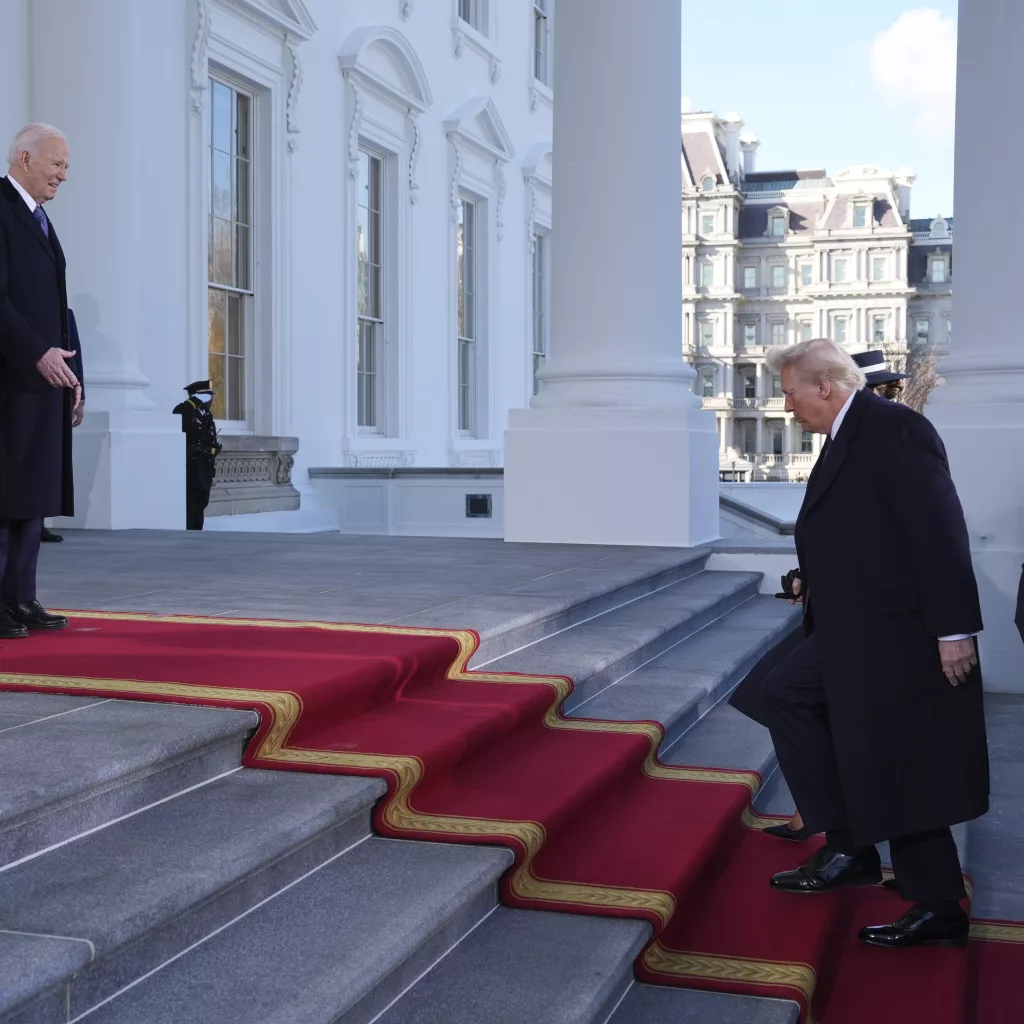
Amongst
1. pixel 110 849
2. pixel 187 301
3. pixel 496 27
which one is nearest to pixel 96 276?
pixel 187 301

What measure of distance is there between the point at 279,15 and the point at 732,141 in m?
55.1

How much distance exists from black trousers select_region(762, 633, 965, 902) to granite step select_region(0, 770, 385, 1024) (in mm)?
1134

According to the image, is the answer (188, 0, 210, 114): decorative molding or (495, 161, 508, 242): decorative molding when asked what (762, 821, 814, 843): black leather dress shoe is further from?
(495, 161, 508, 242): decorative molding

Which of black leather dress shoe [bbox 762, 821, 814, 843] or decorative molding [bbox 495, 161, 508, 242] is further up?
decorative molding [bbox 495, 161, 508, 242]

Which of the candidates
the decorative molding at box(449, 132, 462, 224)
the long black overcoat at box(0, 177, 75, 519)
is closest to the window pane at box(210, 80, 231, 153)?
the decorative molding at box(449, 132, 462, 224)

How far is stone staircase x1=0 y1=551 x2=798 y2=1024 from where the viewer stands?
229cm

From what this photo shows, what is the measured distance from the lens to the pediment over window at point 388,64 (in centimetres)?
1468

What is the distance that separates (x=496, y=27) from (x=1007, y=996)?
17673 mm

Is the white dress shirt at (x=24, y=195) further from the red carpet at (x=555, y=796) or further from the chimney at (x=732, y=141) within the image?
the chimney at (x=732, y=141)

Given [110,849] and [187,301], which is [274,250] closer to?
[187,301]

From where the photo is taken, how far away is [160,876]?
2.53 m

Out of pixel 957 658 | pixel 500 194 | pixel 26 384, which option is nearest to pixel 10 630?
pixel 26 384

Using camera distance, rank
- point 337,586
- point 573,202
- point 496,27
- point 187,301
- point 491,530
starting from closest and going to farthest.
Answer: point 337,586 < point 573,202 < point 187,301 < point 491,530 < point 496,27

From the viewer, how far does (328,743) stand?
358 cm
